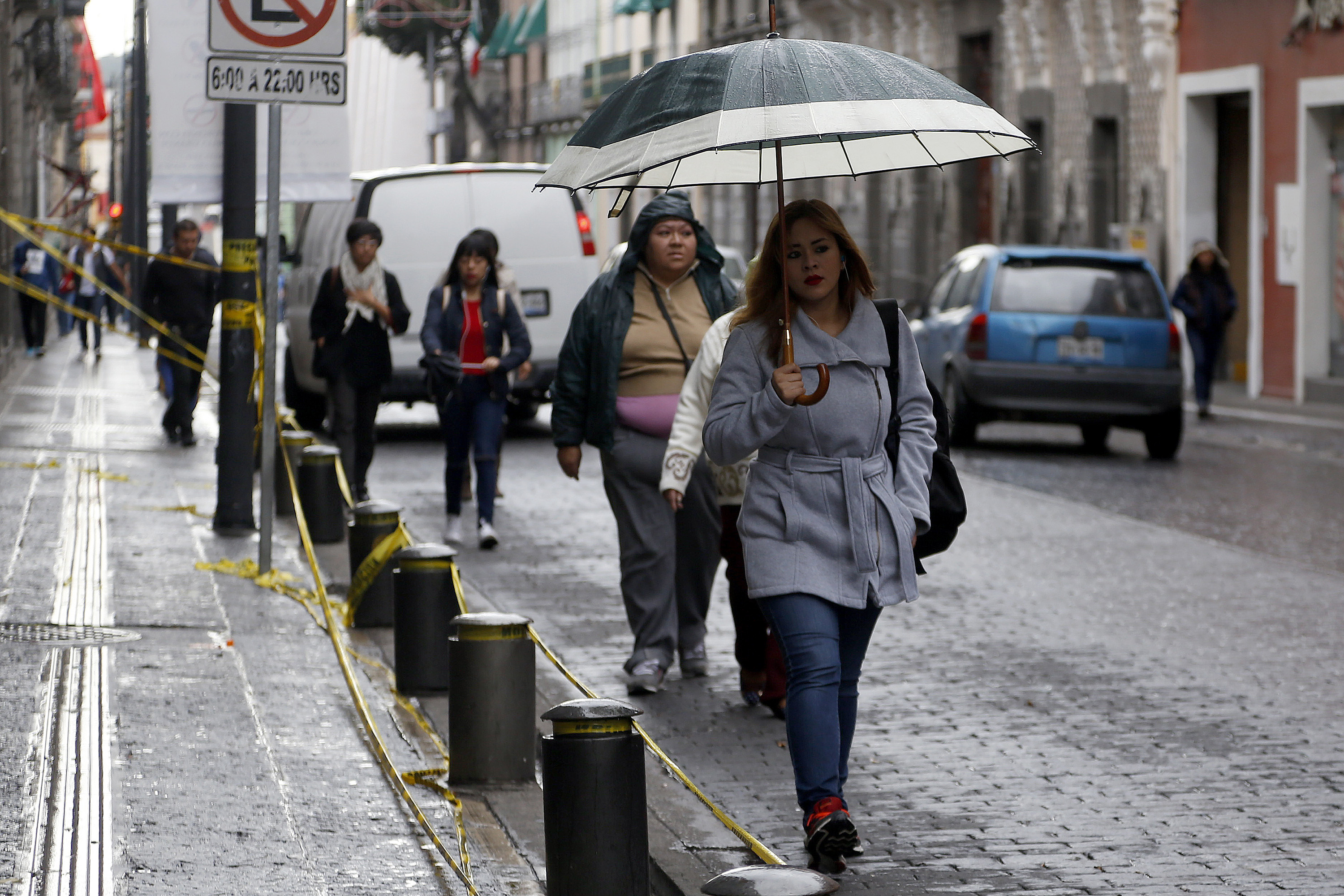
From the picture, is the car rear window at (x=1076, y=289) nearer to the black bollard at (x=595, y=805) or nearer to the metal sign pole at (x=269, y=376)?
the metal sign pole at (x=269, y=376)

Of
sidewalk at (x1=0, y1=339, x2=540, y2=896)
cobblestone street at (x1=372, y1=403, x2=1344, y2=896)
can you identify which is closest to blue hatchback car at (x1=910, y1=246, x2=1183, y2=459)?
cobblestone street at (x1=372, y1=403, x2=1344, y2=896)

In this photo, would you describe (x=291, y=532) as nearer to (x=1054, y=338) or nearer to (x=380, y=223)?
(x=380, y=223)

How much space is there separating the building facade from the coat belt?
18446mm

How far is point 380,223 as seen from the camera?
Answer: 1653 centimetres

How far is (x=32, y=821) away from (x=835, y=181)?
3747cm

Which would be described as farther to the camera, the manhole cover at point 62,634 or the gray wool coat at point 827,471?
the manhole cover at point 62,634

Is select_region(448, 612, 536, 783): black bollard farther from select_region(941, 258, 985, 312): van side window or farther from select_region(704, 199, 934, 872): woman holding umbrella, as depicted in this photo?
select_region(941, 258, 985, 312): van side window

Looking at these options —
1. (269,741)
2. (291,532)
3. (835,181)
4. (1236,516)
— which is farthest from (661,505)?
(835,181)

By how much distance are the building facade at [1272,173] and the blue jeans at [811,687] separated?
18.5m

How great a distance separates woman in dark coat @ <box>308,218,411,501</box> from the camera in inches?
495

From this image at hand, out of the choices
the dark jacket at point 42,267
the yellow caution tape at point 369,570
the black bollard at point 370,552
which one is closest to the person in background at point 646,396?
the yellow caution tape at point 369,570

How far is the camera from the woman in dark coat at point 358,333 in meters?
12.6

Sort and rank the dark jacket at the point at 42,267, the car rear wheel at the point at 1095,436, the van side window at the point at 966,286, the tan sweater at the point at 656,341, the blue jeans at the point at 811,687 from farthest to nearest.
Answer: the dark jacket at the point at 42,267 → the car rear wheel at the point at 1095,436 → the van side window at the point at 966,286 → the tan sweater at the point at 656,341 → the blue jeans at the point at 811,687

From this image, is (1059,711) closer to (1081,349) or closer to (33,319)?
(1081,349)
